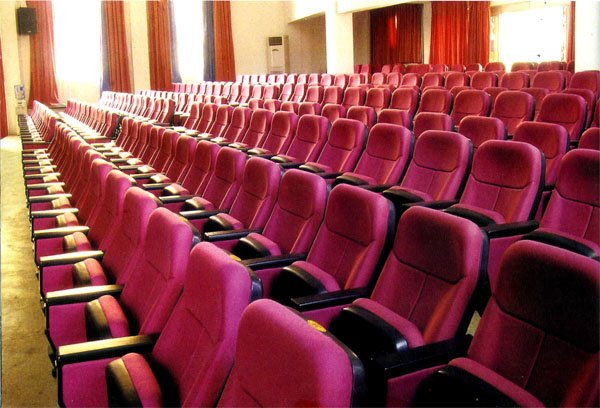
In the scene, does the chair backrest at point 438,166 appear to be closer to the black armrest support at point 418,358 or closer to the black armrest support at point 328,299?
the black armrest support at point 328,299

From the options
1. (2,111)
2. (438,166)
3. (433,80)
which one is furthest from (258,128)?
(2,111)

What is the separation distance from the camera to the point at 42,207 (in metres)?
4.67

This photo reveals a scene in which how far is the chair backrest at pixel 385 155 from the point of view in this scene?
13.6 ft

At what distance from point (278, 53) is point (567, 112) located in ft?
44.9

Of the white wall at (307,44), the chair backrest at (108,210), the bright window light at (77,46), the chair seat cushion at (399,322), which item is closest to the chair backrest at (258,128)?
the chair backrest at (108,210)

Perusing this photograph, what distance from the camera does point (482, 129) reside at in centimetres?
438

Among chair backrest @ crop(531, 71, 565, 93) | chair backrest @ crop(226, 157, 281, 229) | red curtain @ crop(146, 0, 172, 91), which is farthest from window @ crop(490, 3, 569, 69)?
chair backrest @ crop(226, 157, 281, 229)

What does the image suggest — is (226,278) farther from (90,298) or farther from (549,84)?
(549,84)

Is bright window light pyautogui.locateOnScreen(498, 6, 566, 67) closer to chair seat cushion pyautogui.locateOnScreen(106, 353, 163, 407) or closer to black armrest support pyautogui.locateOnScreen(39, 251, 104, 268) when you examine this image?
black armrest support pyautogui.locateOnScreen(39, 251, 104, 268)

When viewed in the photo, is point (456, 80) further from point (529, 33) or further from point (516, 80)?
point (529, 33)

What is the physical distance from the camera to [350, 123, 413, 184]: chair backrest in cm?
416

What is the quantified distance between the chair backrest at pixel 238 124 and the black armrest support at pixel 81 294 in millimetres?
4342

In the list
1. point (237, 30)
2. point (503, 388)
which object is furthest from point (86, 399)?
point (237, 30)

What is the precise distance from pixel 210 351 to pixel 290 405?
0.53 m
